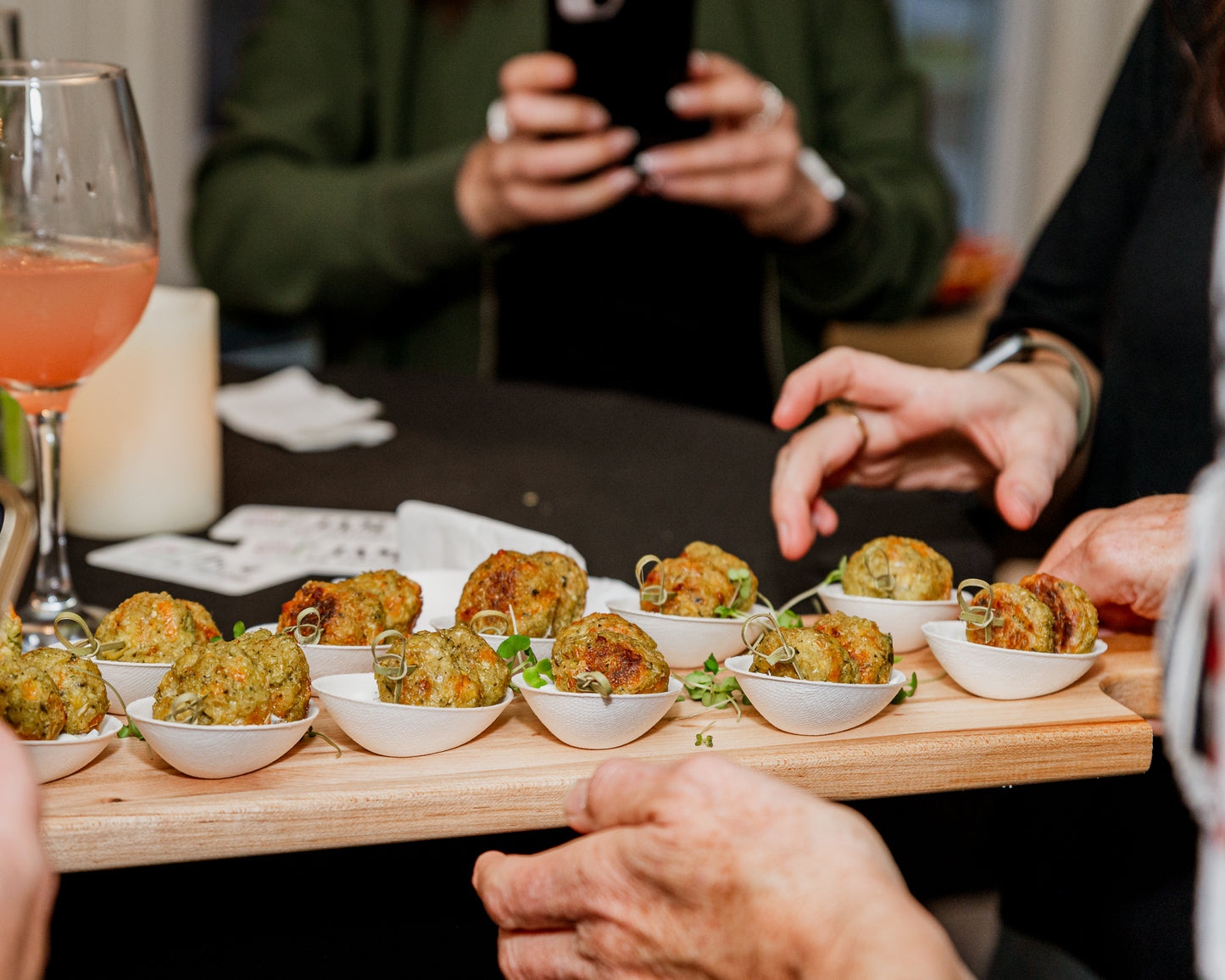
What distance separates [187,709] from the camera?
26.6 inches

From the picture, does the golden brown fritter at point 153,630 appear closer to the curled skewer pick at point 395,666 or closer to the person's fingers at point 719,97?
the curled skewer pick at point 395,666

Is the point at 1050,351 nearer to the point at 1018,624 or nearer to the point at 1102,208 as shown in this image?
the point at 1102,208

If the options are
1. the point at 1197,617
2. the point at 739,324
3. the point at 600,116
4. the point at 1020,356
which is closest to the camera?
the point at 1197,617

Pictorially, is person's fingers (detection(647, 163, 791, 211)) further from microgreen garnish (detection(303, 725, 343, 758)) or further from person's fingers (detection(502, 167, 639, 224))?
microgreen garnish (detection(303, 725, 343, 758))

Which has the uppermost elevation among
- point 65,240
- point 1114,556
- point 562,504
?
point 65,240

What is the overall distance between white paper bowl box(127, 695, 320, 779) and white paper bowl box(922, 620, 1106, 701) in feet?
1.42

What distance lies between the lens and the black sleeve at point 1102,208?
1.33 meters

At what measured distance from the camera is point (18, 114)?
2.83 feet

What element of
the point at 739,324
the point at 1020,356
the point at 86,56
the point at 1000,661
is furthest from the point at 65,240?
the point at 86,56

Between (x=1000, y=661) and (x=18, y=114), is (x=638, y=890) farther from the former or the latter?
(x=18, y=114)

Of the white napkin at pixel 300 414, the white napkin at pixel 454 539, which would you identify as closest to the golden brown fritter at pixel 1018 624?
the white napkin at pixel 454 539

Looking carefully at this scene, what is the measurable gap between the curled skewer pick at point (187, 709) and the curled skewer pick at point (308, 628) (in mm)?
118

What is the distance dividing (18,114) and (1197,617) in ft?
2.76

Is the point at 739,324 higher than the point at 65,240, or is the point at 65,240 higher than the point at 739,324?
the point at 65,240
